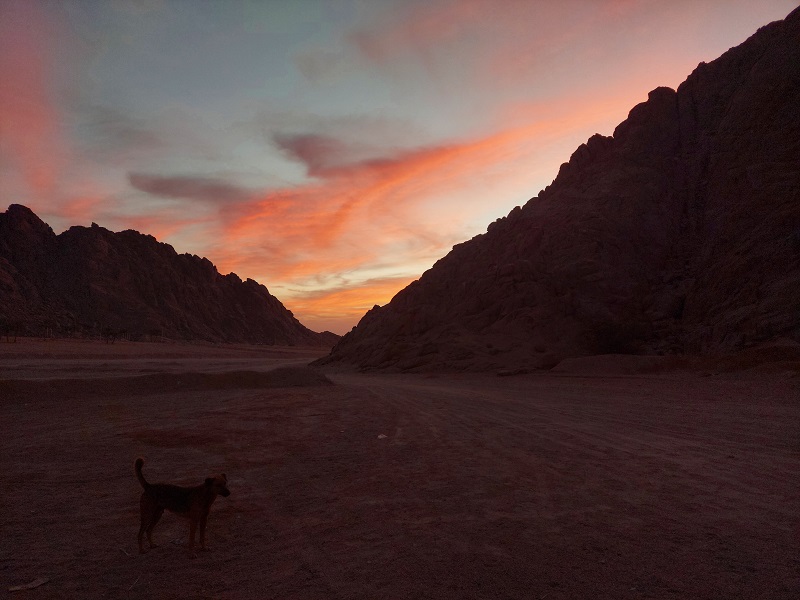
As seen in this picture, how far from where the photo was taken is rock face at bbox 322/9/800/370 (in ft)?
105

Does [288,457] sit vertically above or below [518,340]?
below

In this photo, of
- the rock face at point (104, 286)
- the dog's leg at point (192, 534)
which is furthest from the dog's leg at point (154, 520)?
the rock face at point (104, 286)

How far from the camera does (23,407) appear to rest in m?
16.5

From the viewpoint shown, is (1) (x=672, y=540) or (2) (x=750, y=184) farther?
(2) (x=750, y=184)

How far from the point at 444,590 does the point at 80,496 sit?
18.2 ft

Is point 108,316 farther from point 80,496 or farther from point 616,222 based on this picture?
point 80,496

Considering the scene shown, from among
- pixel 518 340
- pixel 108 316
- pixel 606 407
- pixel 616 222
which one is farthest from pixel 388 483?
pixel 108 316

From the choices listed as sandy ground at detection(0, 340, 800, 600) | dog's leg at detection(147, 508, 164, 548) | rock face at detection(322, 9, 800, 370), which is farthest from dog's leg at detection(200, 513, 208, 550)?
rock face at detection(322, 9, 800, 370)

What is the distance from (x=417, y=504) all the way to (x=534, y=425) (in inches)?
283

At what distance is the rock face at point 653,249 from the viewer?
105 ft

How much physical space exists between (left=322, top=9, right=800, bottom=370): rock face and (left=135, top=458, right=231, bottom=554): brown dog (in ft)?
95.4

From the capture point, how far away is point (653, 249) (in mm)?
39344

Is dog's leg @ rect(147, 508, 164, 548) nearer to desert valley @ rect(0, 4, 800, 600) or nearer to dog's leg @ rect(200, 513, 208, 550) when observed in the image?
desert valley @ rect(0, 4, 800, 600)

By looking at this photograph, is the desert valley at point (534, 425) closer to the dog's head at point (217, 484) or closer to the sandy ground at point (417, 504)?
the sandy ground at point (417, 504)
